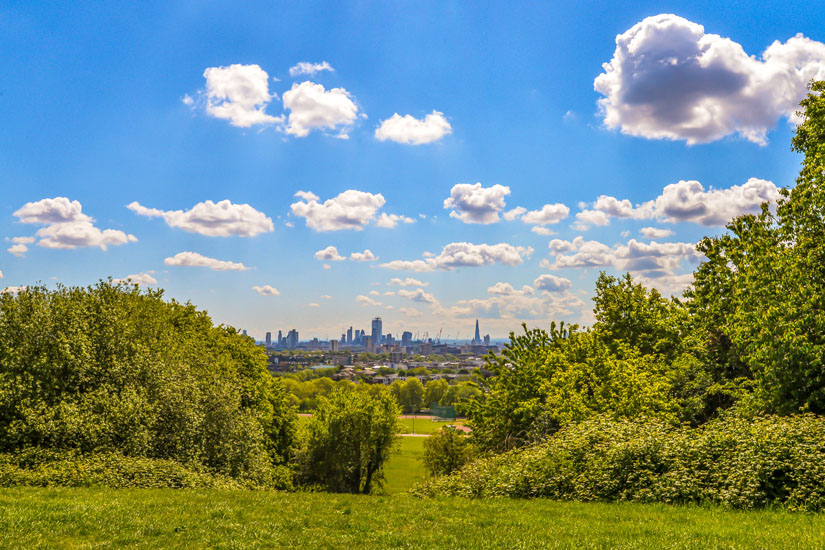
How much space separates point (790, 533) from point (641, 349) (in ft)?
79.9

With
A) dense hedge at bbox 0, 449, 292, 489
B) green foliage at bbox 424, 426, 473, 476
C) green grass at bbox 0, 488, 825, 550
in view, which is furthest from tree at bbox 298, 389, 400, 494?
green grass at bbox 0, 488, 825, 550

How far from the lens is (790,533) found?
10.6 meters

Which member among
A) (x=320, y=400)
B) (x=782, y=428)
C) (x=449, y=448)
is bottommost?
(x=449, y=448)

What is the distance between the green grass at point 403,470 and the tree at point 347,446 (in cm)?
331

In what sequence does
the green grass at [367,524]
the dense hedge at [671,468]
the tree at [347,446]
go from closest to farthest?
the green grass at [367,524], the dense hedge at [671,468], the tree at [347,446]

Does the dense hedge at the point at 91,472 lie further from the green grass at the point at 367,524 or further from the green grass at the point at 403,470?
the green grass at the point at 403,470

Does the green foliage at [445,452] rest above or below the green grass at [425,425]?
above

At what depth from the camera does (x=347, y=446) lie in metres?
51.8

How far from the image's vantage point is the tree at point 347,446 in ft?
169

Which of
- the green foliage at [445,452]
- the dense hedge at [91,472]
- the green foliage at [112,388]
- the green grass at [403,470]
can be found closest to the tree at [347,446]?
the green grass at [403,470]

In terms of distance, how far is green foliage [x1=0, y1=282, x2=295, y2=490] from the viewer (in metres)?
21.8

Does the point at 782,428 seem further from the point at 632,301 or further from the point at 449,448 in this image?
the point at 449,448

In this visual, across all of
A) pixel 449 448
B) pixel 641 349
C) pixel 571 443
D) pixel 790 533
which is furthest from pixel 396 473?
pixel 790 533

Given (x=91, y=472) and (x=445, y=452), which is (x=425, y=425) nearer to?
(x=445, y=452)
